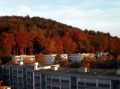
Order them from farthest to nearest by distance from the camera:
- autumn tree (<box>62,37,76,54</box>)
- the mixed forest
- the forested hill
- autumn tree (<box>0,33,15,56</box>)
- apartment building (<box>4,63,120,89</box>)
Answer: autumn tree (<box>62,37,76,54</box>) < the forested hill < the mixed forest < autumn tree (<box>0,33,15,56</box>) < apartment building (<box>4,63,120,89</box>)

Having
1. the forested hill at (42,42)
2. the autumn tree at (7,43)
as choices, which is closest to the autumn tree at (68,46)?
the forested hill at (42,42)

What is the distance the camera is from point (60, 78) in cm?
3172

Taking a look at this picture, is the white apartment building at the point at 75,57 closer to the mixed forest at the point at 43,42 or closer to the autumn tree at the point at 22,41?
the mixed forest at the point at 43,42

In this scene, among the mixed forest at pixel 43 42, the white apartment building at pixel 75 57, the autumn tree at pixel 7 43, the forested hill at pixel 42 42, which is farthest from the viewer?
the white apartment building at pixel 75 57

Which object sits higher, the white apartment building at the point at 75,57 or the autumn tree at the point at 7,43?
the autumn tree at the point at 7,43

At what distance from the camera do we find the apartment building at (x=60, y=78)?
26656 mm

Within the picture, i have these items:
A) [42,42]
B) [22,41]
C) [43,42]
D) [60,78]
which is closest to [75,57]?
[43,42]

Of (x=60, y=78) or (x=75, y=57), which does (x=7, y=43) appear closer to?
(x=75, y=57)

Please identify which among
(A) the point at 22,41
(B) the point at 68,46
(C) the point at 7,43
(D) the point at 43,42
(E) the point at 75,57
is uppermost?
(A) the point at 22,41

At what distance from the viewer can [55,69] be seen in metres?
34.3

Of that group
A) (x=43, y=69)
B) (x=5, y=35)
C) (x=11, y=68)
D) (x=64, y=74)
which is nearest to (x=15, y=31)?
(x=5, y=35)

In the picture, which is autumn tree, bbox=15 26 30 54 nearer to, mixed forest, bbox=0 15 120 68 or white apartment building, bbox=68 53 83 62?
mixed forest, bbox=0 15 120 68

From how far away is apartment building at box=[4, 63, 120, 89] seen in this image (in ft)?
87.5

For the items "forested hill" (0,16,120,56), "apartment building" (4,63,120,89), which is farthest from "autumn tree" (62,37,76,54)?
"apartment building" (4,63,120,89)
